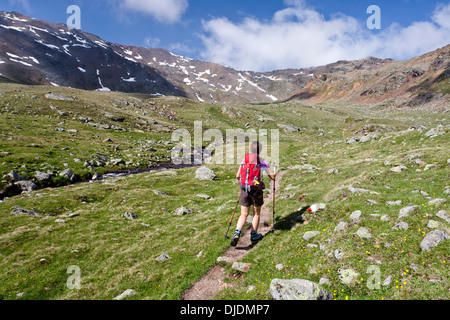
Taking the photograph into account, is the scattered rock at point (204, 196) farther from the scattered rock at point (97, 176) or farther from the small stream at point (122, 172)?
the scattered rock at point (97, 176)

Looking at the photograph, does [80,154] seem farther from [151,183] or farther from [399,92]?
[399,92]

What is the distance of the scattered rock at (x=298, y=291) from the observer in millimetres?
6279

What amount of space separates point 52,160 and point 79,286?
36.9 m

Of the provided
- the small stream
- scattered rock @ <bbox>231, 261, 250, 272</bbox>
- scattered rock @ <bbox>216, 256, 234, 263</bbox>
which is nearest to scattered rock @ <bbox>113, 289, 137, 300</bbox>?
scattered rock @ <bbox>216, 256, 234, 263</bbox>

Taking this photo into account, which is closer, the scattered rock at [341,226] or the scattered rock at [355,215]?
the scattered rock at [341,226]

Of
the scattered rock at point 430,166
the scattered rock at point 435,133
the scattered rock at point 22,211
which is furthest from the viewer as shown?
the scattered rock at point 435,133

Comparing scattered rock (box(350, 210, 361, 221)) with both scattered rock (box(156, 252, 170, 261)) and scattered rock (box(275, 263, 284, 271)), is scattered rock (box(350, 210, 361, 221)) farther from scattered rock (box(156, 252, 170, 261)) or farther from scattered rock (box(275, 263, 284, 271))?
scattered rock (box(156, 252, 170, 261))

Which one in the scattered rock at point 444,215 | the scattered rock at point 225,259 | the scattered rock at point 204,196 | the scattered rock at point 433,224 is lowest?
the scattered rock at point 225,259

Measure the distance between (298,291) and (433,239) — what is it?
5109 mm

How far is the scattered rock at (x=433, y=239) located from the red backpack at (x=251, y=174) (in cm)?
622

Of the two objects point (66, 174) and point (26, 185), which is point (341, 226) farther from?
point (66, 174)

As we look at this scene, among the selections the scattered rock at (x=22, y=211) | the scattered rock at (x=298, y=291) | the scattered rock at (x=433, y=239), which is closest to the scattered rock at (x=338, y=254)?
A: the scattered rock at (x=298, y=291)

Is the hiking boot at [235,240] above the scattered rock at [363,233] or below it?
below

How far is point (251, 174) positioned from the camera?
36.0ft
